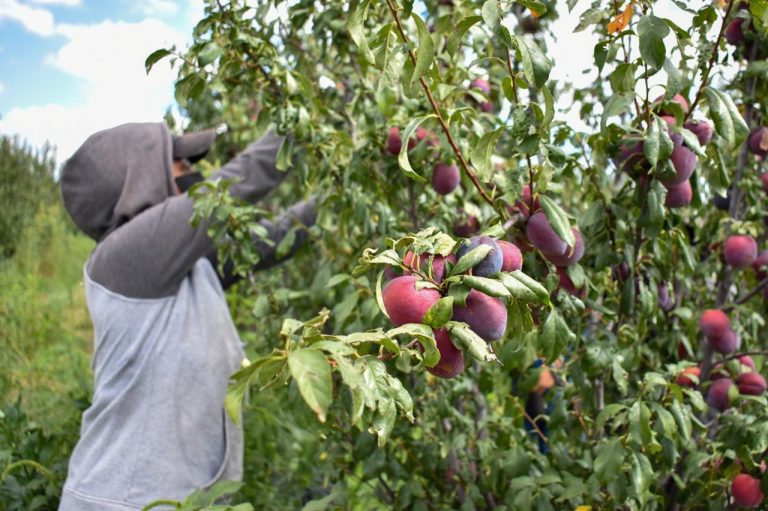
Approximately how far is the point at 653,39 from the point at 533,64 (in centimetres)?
19

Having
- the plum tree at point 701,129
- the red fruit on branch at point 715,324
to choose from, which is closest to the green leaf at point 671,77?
the plum tree at point 701,129

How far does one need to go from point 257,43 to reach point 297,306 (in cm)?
83

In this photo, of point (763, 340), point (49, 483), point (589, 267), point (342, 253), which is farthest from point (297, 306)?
point (763, 340)

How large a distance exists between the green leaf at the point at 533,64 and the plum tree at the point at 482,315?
10.9 inches

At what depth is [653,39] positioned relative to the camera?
2.86 feet

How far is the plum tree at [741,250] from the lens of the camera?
4.57 ft

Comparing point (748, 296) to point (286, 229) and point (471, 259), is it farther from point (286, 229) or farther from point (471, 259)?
point (286, 229)

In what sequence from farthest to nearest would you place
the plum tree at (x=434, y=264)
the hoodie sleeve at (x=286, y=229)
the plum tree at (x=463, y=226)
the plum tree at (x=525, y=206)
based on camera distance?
the hoodie sleeve at (x=286, y=229), the plum tree at (x=463, y=226), the plum tree at (x=525, y=206), the plum tree at (x=434, y=264)

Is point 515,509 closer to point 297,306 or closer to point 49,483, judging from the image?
point 297,306

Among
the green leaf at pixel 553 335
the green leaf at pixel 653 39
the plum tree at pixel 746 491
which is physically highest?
the green leaf at pixel 653 39

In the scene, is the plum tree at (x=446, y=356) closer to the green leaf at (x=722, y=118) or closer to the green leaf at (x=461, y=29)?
the green leaf at (x=461, y=29)

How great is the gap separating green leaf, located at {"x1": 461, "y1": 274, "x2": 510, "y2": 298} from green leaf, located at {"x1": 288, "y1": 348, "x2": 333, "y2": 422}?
189 millimetres

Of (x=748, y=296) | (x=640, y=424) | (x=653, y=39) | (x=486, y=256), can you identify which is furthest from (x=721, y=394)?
(x=486, y=256)

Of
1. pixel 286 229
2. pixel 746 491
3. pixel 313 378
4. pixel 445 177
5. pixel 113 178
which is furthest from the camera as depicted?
pixel 286 229
